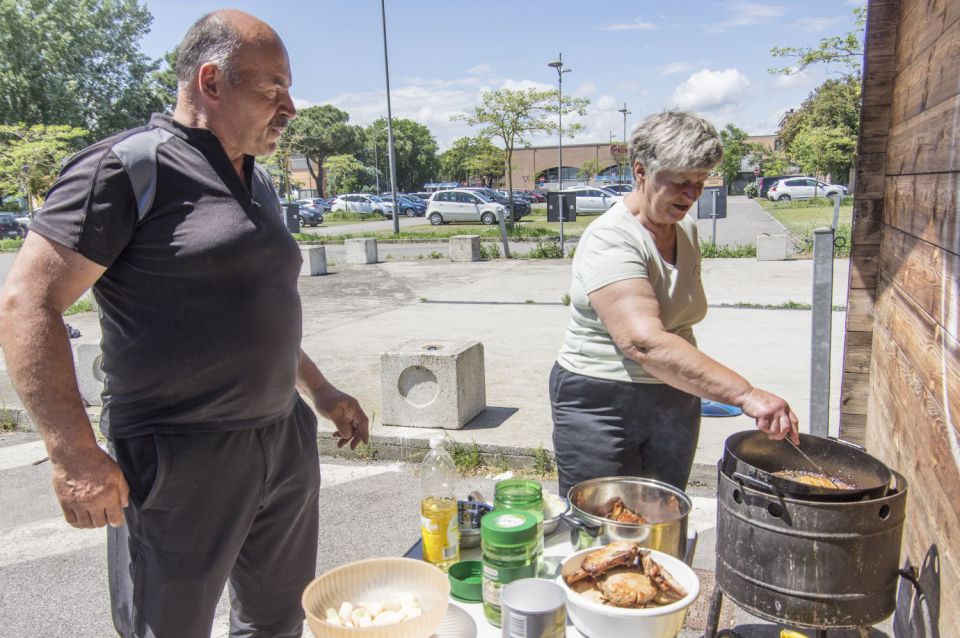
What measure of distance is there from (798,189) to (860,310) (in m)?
44.2

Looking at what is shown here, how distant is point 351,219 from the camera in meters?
44.1

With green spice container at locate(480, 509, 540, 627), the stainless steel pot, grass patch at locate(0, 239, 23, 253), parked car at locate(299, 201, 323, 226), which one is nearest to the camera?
green spice container at locate(480, 509, 540, 627)

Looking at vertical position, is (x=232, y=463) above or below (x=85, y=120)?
below

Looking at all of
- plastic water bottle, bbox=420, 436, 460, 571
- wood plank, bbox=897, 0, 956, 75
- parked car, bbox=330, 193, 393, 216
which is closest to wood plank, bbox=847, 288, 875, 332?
wood plank, bbox=897, 0, 956, 75

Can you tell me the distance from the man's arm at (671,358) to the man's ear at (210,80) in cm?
129

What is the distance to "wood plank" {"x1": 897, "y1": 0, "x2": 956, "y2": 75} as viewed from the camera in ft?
7.25

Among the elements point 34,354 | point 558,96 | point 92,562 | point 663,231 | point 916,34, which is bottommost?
point 92,562

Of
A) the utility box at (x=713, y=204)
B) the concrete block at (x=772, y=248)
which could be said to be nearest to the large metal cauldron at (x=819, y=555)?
the utility box at (x=713, y=204)

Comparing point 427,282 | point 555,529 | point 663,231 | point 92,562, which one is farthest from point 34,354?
point 427,282

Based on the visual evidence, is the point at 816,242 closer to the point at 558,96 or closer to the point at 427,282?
the point at 427,282

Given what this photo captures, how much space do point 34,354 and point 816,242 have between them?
3.47 meters

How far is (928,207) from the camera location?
2.31 metres

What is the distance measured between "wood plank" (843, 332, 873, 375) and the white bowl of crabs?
201 cm

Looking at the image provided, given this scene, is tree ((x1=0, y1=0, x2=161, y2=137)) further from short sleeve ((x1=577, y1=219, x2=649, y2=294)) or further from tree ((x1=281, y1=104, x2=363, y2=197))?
short sleeve ((x1=577, y1=219, x2=649, y2=294))
